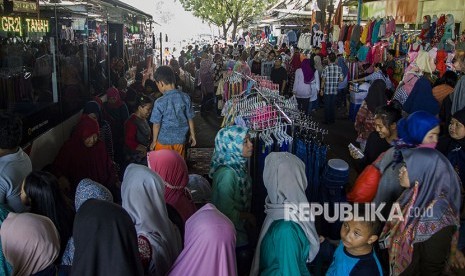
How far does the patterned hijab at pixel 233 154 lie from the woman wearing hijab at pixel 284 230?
586 millimetres

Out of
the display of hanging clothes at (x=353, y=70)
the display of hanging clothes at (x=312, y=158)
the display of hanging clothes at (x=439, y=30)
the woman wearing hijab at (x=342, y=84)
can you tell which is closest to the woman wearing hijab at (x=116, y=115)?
the display of hanging clothes at (x=312, y=158)

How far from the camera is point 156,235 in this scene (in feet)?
8.75

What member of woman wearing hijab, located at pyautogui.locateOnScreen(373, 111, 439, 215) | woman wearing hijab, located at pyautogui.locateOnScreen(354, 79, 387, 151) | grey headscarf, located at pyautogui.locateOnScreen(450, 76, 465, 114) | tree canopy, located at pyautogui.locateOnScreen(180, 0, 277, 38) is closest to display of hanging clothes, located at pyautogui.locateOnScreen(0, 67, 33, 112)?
woman wearing hijab, located at pyautogui.locateOnScreen(373, 111, 439, 215)

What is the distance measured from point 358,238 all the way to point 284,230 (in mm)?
470

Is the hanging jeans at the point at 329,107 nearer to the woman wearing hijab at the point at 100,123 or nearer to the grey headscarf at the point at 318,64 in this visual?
the grey headscarf at the point at 318,64

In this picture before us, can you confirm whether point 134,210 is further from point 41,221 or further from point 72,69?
point 72,69

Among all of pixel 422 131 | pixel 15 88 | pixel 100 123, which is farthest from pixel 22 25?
pixel 422 131

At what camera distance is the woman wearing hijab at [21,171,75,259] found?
2.90 m

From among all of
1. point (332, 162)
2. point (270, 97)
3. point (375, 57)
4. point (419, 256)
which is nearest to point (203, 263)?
point (419, 256)

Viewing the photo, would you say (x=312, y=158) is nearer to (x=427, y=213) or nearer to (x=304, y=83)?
(x=427, y=213)

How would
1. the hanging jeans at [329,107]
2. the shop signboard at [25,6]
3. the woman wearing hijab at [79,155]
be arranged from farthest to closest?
the hanging jeans at [329,107] → the woman wearing hijab at [79,155] → the shop signboard at [25,6]

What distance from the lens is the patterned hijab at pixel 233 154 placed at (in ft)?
12.3

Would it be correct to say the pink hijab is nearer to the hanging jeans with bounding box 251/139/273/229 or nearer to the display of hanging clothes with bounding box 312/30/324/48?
the hanging jeans with bounding box 251/139/273/229

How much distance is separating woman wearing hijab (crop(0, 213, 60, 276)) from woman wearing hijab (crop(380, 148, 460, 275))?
2.29 m
